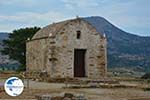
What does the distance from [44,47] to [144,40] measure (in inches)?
4529

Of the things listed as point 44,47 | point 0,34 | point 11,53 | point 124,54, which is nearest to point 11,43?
point 11,53

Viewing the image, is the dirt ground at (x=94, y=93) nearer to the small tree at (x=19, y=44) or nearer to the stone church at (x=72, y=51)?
the stone church at (x=72, y=51)

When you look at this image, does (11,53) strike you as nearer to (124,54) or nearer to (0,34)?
(124,54)

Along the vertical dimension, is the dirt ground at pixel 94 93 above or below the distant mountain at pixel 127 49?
below

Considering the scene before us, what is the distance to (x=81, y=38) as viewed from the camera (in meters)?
39.9

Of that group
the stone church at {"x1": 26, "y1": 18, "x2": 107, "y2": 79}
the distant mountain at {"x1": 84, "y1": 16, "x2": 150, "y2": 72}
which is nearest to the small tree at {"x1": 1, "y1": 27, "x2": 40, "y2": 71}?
the stone church at {"x1": 26, "y1": 18, "x2": 107, "y2": 79}

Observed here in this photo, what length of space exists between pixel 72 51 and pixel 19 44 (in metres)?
25.4

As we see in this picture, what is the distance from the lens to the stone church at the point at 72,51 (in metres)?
38.8

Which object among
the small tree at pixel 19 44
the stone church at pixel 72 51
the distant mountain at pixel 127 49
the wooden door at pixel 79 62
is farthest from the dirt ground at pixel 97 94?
the distant mountain at pixel 127 49

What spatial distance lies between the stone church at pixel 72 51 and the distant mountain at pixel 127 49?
5037 cm

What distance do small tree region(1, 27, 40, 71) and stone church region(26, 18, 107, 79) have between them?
2137 centimetres

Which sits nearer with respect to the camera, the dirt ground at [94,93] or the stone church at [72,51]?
the dirt ground at [94,93]

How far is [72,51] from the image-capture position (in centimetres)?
3934

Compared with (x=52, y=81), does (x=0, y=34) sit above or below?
above
